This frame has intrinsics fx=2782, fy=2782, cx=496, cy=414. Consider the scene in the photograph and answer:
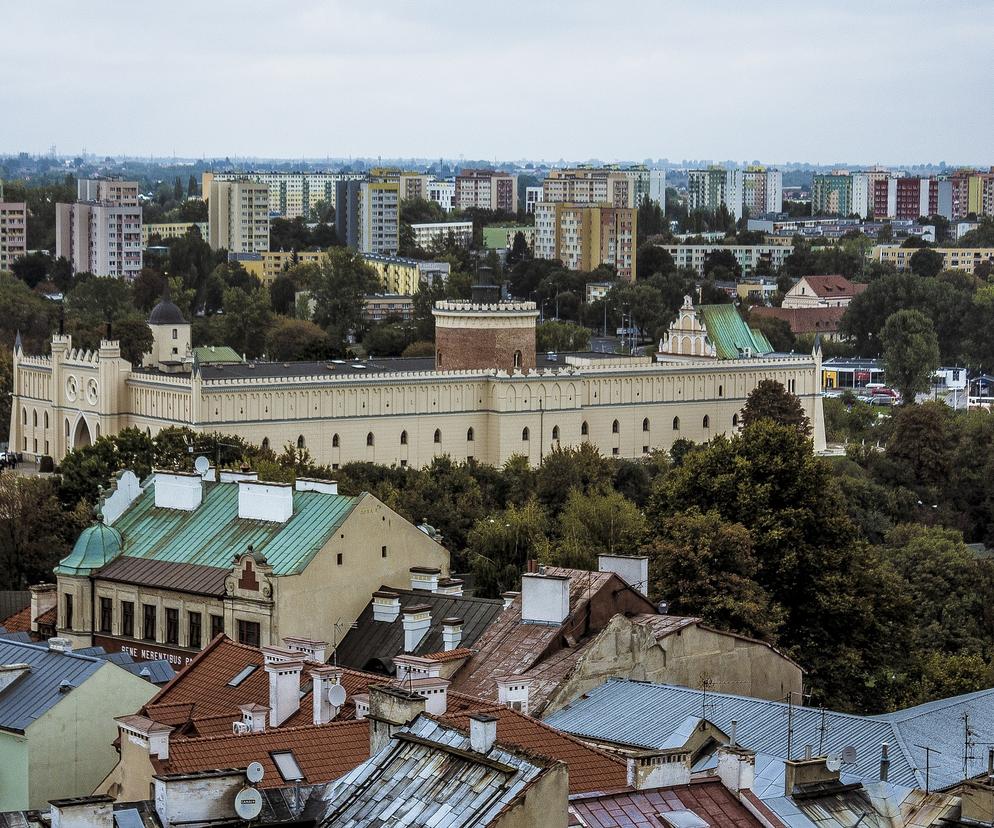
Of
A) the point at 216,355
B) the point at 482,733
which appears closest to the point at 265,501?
the point at 482,733

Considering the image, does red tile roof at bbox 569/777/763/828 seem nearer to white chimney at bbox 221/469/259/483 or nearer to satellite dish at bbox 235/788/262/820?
satellite dish at bbox 235/788/262/820

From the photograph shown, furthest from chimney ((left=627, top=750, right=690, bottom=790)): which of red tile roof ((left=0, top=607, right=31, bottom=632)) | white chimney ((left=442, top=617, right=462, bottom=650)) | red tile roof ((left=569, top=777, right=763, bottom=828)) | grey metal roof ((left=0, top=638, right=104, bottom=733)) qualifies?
red tile roof ((left=0, top=607, right=31, bottom=632))

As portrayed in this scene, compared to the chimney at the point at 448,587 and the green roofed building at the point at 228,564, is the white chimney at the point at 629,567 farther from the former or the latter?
the green roofed building at the point at 228,564

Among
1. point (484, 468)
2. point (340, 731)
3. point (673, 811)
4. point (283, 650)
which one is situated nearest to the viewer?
point (673, 811)

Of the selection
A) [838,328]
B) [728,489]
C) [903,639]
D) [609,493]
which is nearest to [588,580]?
[903,639]

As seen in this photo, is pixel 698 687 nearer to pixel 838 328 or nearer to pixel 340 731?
pixel 340 731

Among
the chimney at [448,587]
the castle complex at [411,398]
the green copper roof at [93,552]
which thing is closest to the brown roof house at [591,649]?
the chimney at [448,587]
